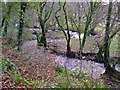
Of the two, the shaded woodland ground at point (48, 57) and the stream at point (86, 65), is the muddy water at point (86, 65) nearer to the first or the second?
the stream at point (86, 65)

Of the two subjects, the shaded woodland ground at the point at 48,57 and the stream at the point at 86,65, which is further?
the stream at the point at 86,65

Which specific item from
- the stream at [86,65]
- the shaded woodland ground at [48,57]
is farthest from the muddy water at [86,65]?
the shaded woodland ground at [48,57]

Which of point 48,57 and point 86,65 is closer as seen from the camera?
point 48,57

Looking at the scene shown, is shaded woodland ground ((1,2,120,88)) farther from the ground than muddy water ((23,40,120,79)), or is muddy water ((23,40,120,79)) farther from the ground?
shaded woodland ground ((1,2,120,88))

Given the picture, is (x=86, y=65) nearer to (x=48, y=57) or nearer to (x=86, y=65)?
(x=86, y=65)

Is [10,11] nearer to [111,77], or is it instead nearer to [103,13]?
[103,13]

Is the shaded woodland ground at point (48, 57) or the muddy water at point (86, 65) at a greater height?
the shaded woodland ground at point (48, 57)

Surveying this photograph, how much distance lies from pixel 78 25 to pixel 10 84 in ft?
28.0

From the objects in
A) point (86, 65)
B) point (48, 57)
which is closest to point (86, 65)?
point (86, 65)

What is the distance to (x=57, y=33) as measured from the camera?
59.8 ft

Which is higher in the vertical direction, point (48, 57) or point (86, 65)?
point (48, 57)

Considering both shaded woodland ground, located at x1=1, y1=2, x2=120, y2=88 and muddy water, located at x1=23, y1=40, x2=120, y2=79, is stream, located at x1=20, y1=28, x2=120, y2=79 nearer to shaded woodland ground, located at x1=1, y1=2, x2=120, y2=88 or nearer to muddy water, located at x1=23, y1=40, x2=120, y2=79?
muddy water, located at x1=23, y1=40, x2=120, y2=79

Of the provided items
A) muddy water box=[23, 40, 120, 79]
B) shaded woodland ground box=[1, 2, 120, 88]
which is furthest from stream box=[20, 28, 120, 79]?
shaded woodland ground box=[1, 2, 120, 88]

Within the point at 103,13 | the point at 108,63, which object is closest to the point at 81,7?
the point at 103,13
